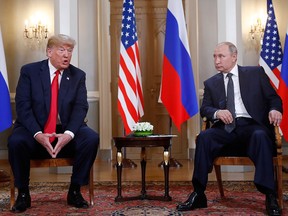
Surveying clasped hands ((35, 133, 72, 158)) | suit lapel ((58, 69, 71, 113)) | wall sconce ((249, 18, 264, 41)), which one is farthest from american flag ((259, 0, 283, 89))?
clasped hands ((35, 133, 72, 158))

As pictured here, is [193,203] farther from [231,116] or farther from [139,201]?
[231,116]

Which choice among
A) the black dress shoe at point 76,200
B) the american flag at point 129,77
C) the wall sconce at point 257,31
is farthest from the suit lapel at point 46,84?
the wall sconce at point 257,31

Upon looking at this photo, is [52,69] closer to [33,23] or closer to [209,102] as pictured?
[209,102]

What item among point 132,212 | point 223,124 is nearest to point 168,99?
point 223,124

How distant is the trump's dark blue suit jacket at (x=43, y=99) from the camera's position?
11.0 feet

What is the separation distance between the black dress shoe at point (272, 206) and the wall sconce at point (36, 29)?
455 cm

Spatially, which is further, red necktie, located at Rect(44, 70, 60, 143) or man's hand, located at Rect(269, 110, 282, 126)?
red necktie, located at Rect(44, 70, 60, 143)

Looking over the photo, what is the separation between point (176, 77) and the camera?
5.15 m

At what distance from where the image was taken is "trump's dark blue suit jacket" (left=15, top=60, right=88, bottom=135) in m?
3.35

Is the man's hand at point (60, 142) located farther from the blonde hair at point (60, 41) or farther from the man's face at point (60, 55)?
the blonde hair at point (60, 41)

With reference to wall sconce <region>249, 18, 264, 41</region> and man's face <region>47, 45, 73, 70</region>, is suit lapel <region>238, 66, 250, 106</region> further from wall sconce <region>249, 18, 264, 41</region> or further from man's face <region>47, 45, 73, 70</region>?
wall sconce <region>249, 18, 264, 41</region>

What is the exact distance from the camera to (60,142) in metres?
3.20

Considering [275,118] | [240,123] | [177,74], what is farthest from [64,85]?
[177,74]

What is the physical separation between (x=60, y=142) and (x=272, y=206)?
1.46m
